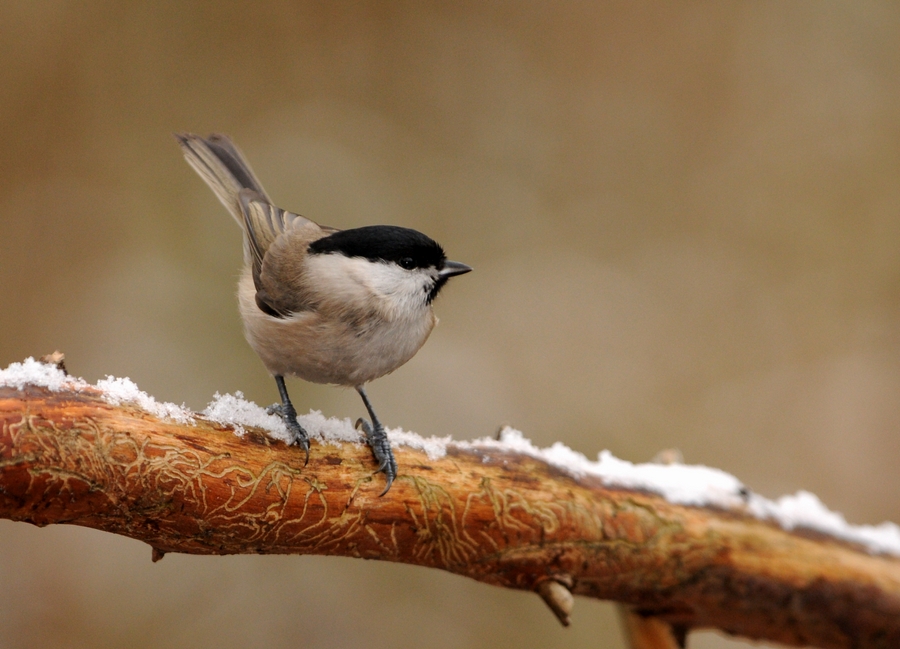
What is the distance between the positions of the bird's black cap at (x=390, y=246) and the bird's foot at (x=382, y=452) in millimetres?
502

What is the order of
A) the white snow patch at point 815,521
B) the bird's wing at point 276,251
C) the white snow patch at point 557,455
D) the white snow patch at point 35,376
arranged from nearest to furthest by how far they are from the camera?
the white snow patch at point 35,376 → the white snow patch at point 557,455 → the bird's wing at point 276,251 → the white snow patch at point 815,521

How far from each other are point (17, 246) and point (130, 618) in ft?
6.29

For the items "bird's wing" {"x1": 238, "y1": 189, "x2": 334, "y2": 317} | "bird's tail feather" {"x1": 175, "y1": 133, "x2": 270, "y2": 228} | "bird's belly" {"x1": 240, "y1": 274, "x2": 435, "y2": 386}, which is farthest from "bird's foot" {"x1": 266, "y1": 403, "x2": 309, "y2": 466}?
"bird's tail feather" {"x1": 175, "y1": 133, "x2": 270, "y2": 228}

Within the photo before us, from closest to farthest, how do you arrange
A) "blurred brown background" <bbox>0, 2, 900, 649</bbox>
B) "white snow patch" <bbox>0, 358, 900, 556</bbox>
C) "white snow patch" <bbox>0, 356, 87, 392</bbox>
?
"white snow patch" <bbox>0, 356, 87, 392</bbox> < "white snow patch" <bbox>0, 358, 900, 556</bbox> < "blurred brown background" <bbox>0, 2, 900, 649</bbox>

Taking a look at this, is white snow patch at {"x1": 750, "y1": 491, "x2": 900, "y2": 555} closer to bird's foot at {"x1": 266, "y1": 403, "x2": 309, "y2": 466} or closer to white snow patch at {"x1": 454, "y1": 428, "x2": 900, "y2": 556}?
white snow patch at {"x1": 454, "y1": 428, "x2": 900, "y2": 556}

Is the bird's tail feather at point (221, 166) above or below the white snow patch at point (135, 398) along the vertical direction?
above

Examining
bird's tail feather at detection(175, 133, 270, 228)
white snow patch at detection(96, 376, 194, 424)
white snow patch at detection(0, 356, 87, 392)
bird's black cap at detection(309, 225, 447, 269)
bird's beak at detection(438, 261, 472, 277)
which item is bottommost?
white snow patch at detection(0, 356, 87, 392)

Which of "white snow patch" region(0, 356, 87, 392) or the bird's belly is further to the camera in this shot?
the bird's belly

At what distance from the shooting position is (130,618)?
127 inches

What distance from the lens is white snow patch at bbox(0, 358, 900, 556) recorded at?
1.55m

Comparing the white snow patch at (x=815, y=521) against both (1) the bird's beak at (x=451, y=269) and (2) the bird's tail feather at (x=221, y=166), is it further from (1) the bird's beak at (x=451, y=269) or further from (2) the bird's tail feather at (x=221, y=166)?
(2) the bird's tail feather at (x=221, y=166)

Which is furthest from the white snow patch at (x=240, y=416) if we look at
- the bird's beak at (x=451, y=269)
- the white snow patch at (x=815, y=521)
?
the white snow patch at (x=815, y=521)

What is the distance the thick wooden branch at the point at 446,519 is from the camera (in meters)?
1.46

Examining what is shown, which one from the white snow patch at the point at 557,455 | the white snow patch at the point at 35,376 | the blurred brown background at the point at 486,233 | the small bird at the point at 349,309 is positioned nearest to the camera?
the white snow patch at the point at 35,376
